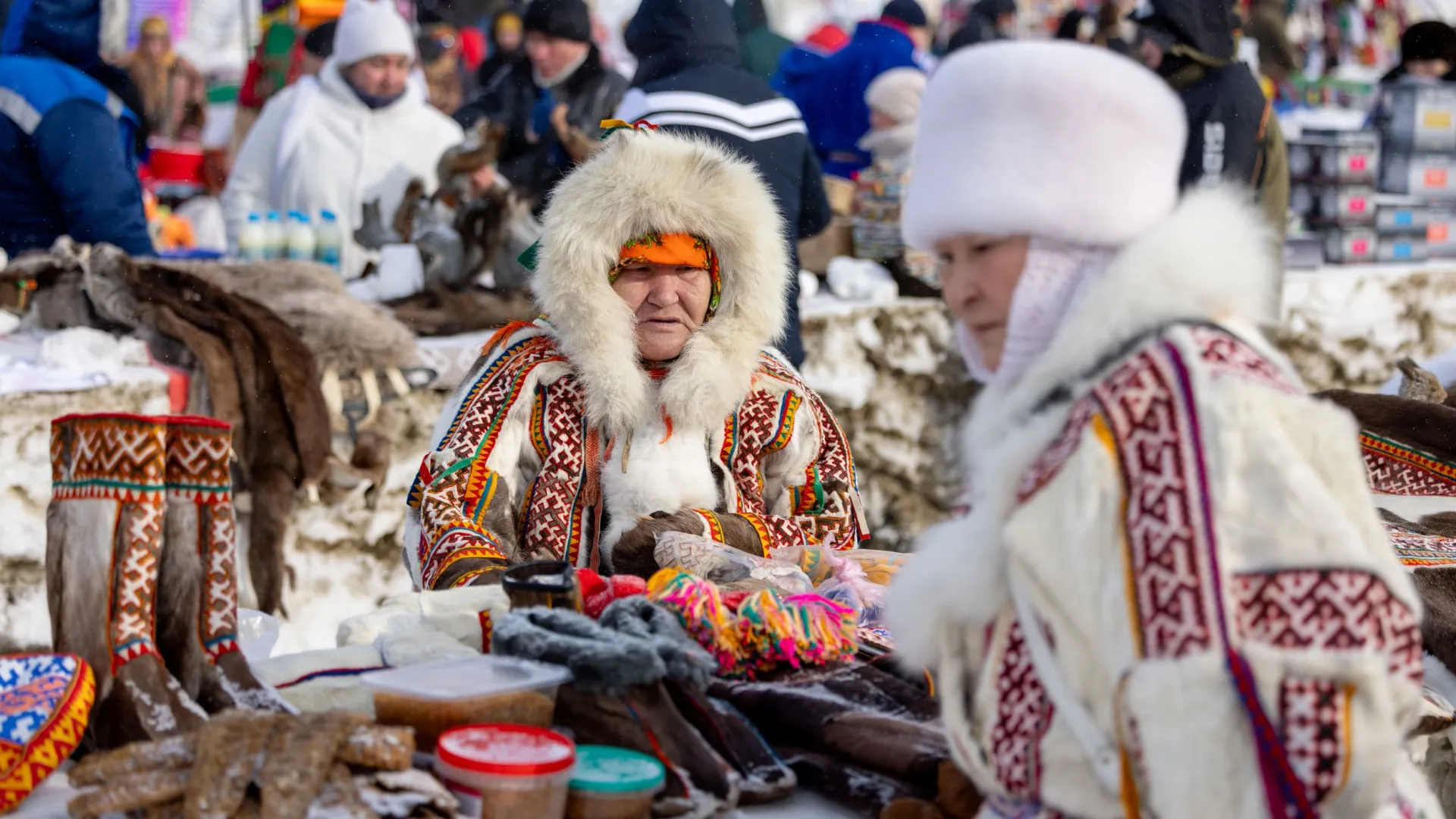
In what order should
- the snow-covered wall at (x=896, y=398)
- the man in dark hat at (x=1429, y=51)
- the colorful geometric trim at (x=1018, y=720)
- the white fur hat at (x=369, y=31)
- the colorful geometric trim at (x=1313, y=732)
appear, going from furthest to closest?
the man in dark hat at (x=1429, y=51), the snow-covered wall at (x=896, y=398), the white fur hat at (x=369, y=31), the colorful geometric trim at (x=1018, y=720), the colorful geometric trim at (x=1313, y=732)

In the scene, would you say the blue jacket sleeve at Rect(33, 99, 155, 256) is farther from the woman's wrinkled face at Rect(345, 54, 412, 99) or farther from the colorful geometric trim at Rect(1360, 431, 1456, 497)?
the colorful geometric trim at Rect(1360, 431, 1456, 497)

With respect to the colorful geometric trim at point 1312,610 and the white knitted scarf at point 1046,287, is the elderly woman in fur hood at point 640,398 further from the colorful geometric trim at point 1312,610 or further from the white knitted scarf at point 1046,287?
the colorful geometric trim at point 1312,610

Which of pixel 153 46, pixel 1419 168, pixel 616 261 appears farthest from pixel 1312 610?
pixel 153 46

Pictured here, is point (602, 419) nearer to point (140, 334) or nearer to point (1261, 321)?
point (1261, 321)

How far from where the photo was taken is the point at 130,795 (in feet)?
4.63

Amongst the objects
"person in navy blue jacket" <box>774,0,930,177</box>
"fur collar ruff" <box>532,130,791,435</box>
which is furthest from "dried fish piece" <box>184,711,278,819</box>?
"person in navy blue jacket" <box>774,0,930,177</box>

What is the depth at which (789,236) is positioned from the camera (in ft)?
13.9

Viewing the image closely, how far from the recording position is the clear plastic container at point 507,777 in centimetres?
146

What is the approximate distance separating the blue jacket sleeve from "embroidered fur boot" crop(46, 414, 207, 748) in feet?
9.46

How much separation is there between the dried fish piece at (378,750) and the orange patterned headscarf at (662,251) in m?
1.40

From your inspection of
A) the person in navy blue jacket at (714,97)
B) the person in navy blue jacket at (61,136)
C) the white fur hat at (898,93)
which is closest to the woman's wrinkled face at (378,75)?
the person in navy blue jacket at (61,136)

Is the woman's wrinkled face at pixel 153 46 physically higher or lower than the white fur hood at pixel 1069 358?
higher

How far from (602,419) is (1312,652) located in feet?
5.48

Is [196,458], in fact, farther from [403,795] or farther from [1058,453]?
[1058,453]
